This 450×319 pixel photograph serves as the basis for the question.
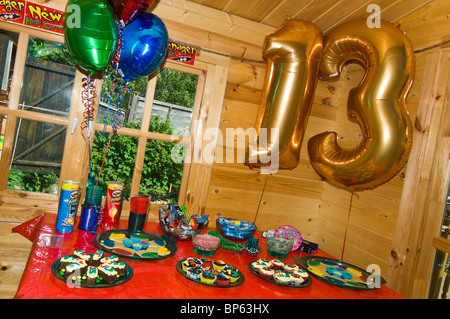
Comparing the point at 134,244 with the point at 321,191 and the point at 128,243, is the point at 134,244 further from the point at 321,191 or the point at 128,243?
the point at 321,191

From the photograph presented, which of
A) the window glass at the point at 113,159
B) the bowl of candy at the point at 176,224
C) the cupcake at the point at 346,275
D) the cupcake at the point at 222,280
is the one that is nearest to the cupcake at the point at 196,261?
the cupcake at the point at 222,280

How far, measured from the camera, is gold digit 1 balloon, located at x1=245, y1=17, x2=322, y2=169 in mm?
1526

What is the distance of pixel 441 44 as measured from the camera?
1426 mm

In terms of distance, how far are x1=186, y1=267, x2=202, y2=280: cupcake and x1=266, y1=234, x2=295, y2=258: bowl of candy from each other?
17.7 inches

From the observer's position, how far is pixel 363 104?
1.45 meters

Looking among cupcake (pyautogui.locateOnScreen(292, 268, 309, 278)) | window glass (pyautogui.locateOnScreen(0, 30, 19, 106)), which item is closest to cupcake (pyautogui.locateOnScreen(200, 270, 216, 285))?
cupcake (pyautogui.locateOnScreen(292, 268, 309, 278))

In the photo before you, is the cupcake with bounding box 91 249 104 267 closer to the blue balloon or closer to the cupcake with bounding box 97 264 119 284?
the cupcake with bounding box 97 264 119 284

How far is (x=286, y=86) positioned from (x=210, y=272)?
87 centimetres

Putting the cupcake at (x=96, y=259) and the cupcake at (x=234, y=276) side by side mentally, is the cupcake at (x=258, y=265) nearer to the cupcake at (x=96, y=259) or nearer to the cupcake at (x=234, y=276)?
the cupcake at (x=234, y=276)

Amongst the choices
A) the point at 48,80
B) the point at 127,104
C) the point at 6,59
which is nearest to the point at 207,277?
the point at 127,104

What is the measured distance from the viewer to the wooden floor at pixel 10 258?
151 centimetres

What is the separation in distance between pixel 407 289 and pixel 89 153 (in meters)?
1.52
